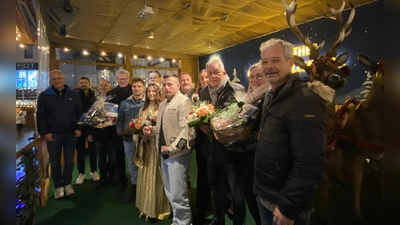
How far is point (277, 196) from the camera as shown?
4.21ft

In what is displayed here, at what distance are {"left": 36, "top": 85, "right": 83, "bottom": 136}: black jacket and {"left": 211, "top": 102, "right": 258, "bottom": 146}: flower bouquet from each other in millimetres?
2588

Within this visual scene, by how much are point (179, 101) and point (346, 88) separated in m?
3.27

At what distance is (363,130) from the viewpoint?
2.48 m

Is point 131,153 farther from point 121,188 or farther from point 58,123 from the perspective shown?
point 58,123

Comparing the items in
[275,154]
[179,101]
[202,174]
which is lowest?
[202,174]

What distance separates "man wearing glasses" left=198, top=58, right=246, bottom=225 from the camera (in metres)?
2.15

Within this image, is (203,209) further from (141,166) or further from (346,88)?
(346,88)

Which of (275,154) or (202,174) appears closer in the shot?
(275,154)

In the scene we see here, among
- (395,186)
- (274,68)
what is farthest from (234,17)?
(395,186)

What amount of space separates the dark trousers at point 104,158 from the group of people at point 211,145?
16 millimetres

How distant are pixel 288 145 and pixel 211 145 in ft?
3.67

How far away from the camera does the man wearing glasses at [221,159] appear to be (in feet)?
7.07

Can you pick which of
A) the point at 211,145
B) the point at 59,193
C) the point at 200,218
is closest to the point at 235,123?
the point at 211,145

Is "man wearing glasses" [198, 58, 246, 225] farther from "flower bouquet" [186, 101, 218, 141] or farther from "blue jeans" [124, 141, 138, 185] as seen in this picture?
"blue jeans" [124, 141, 138, 185]
